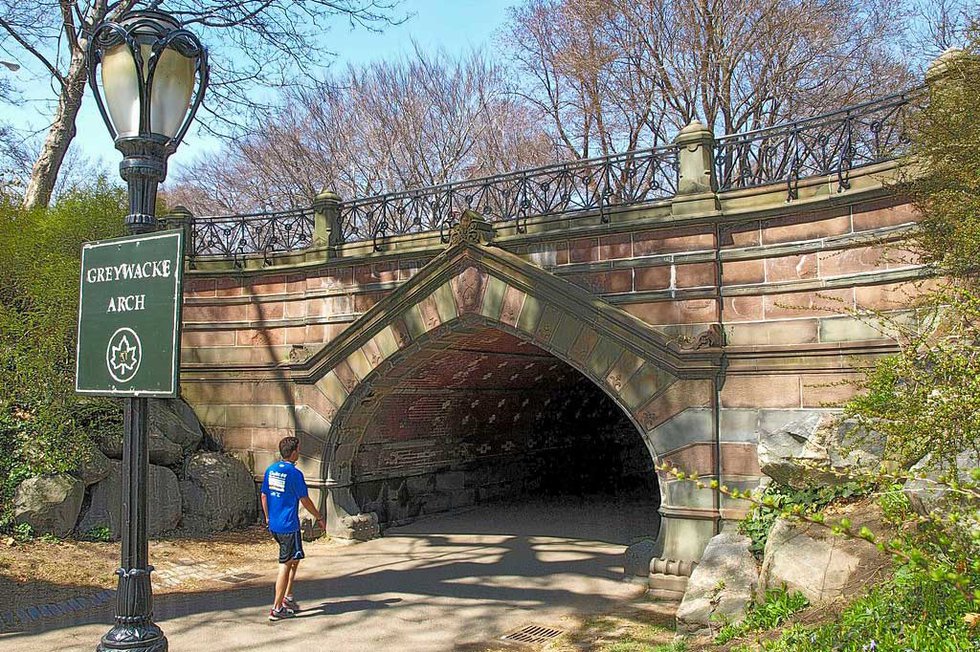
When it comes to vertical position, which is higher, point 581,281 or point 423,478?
point 581,281

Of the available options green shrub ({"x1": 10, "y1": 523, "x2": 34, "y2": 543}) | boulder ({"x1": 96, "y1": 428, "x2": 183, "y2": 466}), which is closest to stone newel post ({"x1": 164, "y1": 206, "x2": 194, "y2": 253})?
boulder ({"x1": 96, "y1": 428, "x2": 183, "y2": 466})

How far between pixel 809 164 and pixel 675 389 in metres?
2.70

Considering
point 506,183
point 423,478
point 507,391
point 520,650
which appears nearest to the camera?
point 520,650

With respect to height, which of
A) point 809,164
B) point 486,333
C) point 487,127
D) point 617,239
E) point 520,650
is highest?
point 487,127

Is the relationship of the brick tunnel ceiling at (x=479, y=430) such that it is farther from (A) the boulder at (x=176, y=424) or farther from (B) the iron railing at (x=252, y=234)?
(B) the iron railing at (x=252, y=234)

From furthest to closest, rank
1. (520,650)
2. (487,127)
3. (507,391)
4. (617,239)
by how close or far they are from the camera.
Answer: (487,127) → (507,391) → (617,239) → (520,650)

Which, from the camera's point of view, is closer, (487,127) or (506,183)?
(506,183)

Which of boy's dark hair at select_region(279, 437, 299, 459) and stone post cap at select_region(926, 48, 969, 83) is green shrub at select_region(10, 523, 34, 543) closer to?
boy's dark hair at select_region(279, 437, 299, 459)

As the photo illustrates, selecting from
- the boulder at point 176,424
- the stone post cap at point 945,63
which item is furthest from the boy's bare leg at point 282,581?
the stone post cap at point 945,63

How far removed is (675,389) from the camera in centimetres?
893

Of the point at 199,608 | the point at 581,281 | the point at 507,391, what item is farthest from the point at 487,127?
the point at 199,608

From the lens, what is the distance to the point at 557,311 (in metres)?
9.66

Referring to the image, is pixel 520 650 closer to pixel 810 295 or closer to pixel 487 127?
pixel 810 295

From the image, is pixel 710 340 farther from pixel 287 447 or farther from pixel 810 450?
pixel 287 447
